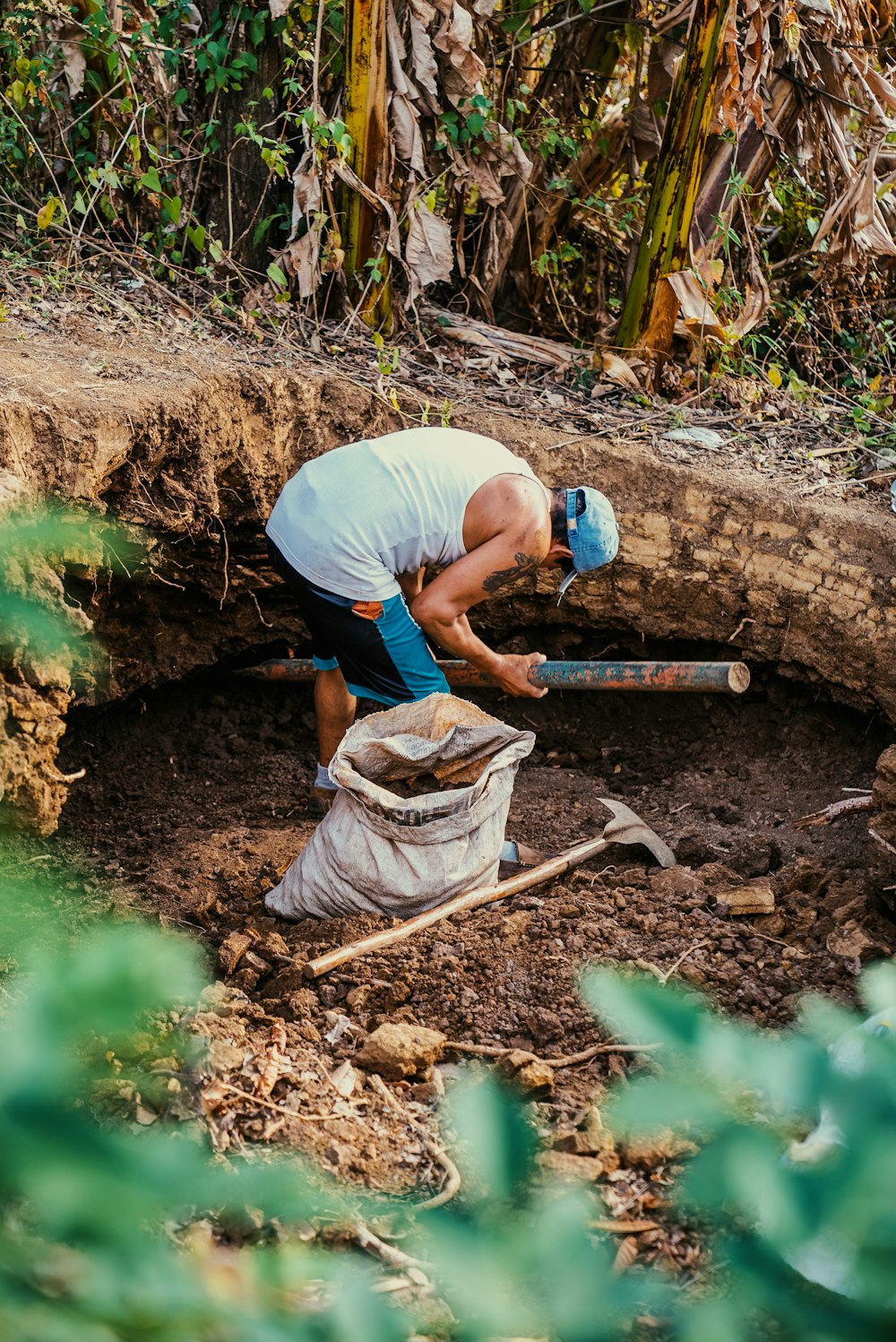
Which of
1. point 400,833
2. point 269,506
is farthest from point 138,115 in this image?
point 400,833

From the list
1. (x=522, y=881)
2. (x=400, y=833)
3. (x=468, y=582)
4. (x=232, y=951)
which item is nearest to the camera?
(x=232, y=951)

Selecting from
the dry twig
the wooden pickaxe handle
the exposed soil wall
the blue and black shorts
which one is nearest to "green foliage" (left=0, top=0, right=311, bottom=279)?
the exposed soil wall

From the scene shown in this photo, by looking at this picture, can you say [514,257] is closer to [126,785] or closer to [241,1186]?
[126,785]

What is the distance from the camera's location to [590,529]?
11.8 feet

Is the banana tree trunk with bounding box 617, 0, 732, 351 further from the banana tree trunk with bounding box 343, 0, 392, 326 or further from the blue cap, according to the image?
the blue cap

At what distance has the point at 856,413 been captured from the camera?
5211 mm

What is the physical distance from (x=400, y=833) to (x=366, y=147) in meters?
3.02

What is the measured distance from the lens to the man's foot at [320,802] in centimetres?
421

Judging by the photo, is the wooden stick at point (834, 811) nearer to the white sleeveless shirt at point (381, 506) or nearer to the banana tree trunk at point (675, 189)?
the white sleeveless shirt at point (381, 506)

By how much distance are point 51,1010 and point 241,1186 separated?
16 centimetres

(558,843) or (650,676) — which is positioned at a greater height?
(650,676)

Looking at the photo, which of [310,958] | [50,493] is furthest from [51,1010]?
[50,493]

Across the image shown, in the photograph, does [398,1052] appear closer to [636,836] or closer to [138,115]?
[636,836]

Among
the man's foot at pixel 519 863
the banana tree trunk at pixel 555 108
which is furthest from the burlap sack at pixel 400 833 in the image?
the banana tree trunk at pixel 555 108
